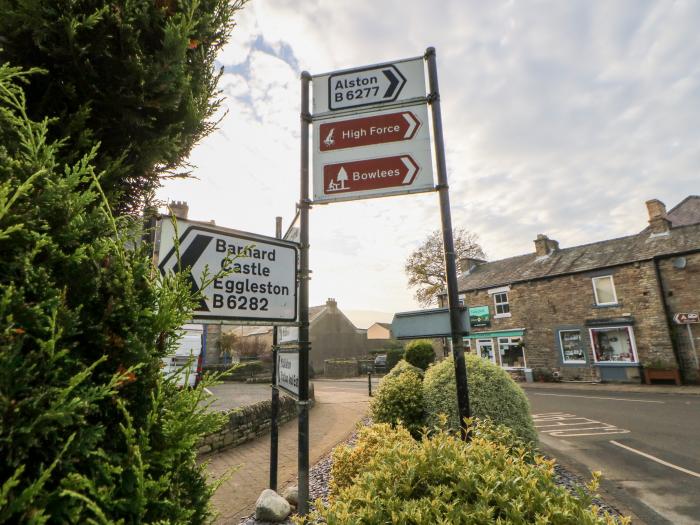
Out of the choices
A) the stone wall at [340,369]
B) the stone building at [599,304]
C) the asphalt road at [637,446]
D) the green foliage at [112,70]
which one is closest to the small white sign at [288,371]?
the green foliage at [112,70]

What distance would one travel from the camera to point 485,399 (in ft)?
16.3

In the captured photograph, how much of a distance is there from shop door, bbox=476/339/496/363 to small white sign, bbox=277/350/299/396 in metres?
23.2

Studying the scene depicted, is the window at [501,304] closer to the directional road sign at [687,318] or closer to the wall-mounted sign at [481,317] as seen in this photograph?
the wall-mounted sign at [481,317]

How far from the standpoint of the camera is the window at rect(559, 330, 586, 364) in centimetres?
1980

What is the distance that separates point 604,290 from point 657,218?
4915 mm

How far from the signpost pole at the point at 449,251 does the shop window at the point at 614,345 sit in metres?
19.9

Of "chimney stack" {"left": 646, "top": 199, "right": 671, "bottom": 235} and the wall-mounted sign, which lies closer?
"chimney stack" {"left": 646, "top": 199, "right": 671, "bottom": 235}

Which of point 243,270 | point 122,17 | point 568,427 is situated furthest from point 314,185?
point 568,427

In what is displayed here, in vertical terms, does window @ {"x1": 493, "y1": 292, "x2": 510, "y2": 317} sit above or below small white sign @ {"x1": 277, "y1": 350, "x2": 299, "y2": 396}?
above

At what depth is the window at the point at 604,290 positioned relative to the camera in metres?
19.2

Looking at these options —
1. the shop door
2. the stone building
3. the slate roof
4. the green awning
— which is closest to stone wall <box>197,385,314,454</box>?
the stone building

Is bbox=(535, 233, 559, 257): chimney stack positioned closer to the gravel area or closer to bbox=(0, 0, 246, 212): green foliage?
the gravel area

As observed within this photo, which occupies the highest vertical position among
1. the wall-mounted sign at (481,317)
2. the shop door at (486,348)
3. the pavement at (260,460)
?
the wall-mounted sign at (481,317)

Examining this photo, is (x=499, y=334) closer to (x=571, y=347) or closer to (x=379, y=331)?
(x=571, y=347)
